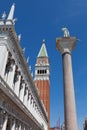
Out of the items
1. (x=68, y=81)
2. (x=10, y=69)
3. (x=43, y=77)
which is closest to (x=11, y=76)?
(x=10, y=69)

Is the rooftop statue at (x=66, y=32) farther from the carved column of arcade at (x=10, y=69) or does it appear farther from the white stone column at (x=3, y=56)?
A: the carved column of arcade at (x=10, y=69)

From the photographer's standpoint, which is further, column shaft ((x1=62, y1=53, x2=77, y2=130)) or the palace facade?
the palace facade

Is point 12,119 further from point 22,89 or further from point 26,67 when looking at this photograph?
point 26,67

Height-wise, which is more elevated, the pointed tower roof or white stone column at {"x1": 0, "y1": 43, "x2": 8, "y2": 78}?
the pointed tower roof

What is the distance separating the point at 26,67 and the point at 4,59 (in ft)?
31.5

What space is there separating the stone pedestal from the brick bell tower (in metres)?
58.6

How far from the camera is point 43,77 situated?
7600 cm

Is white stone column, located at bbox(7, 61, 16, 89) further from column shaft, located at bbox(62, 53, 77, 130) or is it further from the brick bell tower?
the brick bell tower

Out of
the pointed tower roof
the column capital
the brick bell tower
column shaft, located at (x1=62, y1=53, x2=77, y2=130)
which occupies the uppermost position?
the pointed tower roof

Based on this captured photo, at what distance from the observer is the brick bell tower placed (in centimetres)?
7181

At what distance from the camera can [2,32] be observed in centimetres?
2241

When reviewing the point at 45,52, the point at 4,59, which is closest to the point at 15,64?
the point at 4,59

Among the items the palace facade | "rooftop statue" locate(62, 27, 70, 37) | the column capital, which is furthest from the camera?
the palace facade

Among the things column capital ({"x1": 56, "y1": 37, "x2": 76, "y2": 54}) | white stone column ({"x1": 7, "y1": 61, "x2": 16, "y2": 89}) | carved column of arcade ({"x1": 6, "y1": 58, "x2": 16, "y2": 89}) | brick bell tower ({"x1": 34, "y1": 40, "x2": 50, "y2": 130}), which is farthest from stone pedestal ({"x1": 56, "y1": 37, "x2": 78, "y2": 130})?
brick bell tower ({"x1": 34, "y1": 40, "x2": 50, "y2": 130})
